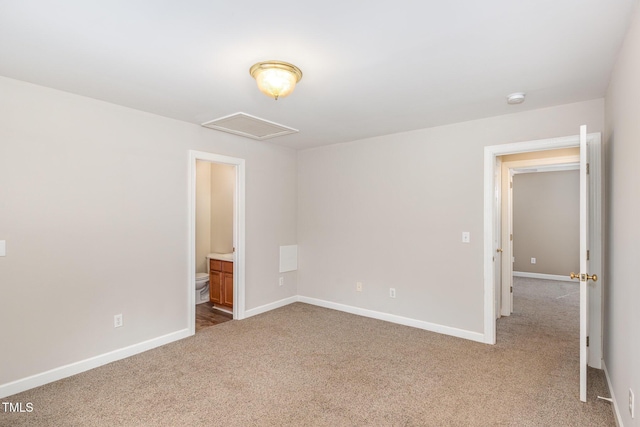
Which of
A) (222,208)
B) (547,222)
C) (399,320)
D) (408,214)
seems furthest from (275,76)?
(547,222)

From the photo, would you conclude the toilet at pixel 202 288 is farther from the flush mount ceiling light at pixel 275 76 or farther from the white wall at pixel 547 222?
the white wall at pixel 547 222

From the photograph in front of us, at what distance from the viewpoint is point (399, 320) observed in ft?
13.7

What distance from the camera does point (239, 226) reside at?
14.1 feet

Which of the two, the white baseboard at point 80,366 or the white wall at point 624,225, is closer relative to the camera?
the white wall at point 624,225

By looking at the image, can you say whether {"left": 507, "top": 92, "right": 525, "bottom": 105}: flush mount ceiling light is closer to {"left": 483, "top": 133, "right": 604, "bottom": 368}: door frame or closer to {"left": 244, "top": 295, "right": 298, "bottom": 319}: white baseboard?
{"left": 483, "top": 133, "right": 604, "bottom": 368}: door frame

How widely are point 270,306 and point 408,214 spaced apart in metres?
2.31

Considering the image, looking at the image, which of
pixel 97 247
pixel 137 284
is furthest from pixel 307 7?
pixel 137 284

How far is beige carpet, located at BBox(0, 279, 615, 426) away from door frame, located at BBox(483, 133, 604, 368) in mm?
245

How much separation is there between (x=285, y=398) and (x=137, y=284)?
1.88 meters

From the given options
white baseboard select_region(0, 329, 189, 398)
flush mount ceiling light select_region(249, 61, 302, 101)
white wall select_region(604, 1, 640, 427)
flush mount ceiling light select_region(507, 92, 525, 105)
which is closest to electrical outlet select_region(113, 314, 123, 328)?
white baseboard select_region(0, 329, 189, 398)

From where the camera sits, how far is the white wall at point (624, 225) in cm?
173

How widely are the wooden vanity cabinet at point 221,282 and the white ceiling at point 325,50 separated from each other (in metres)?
2.39

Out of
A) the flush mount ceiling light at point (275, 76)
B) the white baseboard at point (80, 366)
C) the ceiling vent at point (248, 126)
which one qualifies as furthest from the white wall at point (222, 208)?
the flush mount ceiling light at point (275, 76)

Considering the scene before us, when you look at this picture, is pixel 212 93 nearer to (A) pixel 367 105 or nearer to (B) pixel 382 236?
(A) pixel 367 105
